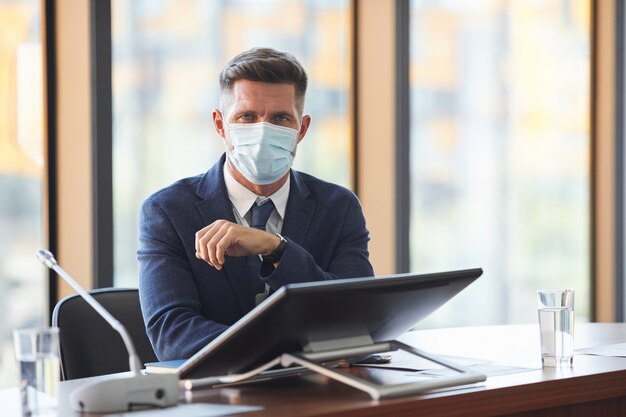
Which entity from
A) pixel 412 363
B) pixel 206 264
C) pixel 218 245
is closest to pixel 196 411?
pixel 218 245

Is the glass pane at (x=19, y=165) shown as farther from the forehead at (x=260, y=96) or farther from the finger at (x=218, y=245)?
the finger at (x=218, y=245)

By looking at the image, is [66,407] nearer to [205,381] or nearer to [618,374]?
[205,381]

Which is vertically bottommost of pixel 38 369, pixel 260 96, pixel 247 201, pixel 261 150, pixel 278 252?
pixel 38 369

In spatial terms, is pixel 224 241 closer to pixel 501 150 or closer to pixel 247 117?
pixel 247 117

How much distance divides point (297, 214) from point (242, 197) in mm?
148

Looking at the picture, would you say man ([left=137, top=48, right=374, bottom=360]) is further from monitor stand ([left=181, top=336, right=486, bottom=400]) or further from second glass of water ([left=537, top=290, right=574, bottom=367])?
second glass of water ([left=537, top=290, right=574, bottom=367])

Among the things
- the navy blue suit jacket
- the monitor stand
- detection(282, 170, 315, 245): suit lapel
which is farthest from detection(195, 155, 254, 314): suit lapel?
the monitor stand

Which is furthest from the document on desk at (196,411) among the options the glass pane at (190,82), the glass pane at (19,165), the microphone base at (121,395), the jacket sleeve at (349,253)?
the glass pane at (190,82)

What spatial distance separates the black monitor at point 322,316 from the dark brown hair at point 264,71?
790 millimetres

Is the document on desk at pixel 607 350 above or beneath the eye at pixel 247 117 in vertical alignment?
beneath

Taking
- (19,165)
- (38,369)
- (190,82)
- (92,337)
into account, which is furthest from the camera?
(190,82)

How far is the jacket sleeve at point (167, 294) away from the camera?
6.37 feet

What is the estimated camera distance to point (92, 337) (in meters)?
2.18

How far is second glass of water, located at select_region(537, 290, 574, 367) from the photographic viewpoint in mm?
1779
